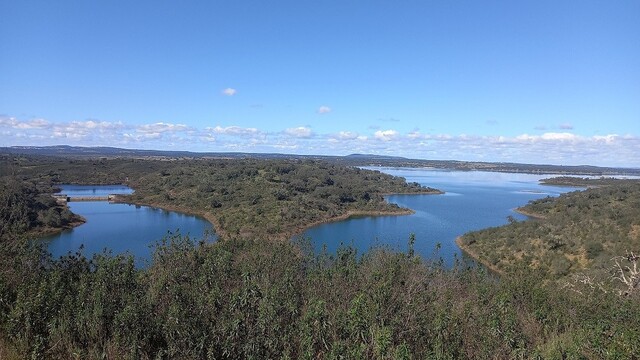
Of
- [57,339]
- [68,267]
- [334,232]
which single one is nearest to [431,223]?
[334,232]

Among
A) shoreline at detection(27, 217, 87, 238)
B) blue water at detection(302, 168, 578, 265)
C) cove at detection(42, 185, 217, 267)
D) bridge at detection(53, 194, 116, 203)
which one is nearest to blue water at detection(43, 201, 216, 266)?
cove at detection(42, 185, 217, 267)

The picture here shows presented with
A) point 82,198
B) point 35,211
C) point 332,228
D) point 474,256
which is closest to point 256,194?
point 332,228

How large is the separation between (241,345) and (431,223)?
6321cm

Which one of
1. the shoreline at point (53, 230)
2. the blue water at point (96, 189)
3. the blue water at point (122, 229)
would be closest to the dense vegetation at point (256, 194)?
the blue water at point (96, 189)

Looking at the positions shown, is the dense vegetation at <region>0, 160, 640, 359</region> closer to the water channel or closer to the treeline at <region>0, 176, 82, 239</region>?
the water channel

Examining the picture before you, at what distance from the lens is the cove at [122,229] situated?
48.8m

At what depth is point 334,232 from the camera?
63156mm

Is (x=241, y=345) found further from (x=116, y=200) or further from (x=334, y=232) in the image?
(x=116, y=200)

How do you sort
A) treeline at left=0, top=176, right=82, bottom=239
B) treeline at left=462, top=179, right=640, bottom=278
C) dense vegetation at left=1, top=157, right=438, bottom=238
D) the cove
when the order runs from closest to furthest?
treeline at left=462, top=179, right=640, bottom=278 → the cove → treeline at left=0, top=176, right=82, bottom=239 → dense vegetation at left=1, top=157, right=438, bottom=238

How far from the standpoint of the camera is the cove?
48.8 metres

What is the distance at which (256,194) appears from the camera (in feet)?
261

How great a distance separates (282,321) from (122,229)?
5664 cm

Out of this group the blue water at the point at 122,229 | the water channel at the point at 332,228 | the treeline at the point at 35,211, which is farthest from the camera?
the treeline at the point at 35,211

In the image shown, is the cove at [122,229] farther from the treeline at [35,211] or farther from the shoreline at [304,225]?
the treeline at [35,211]
